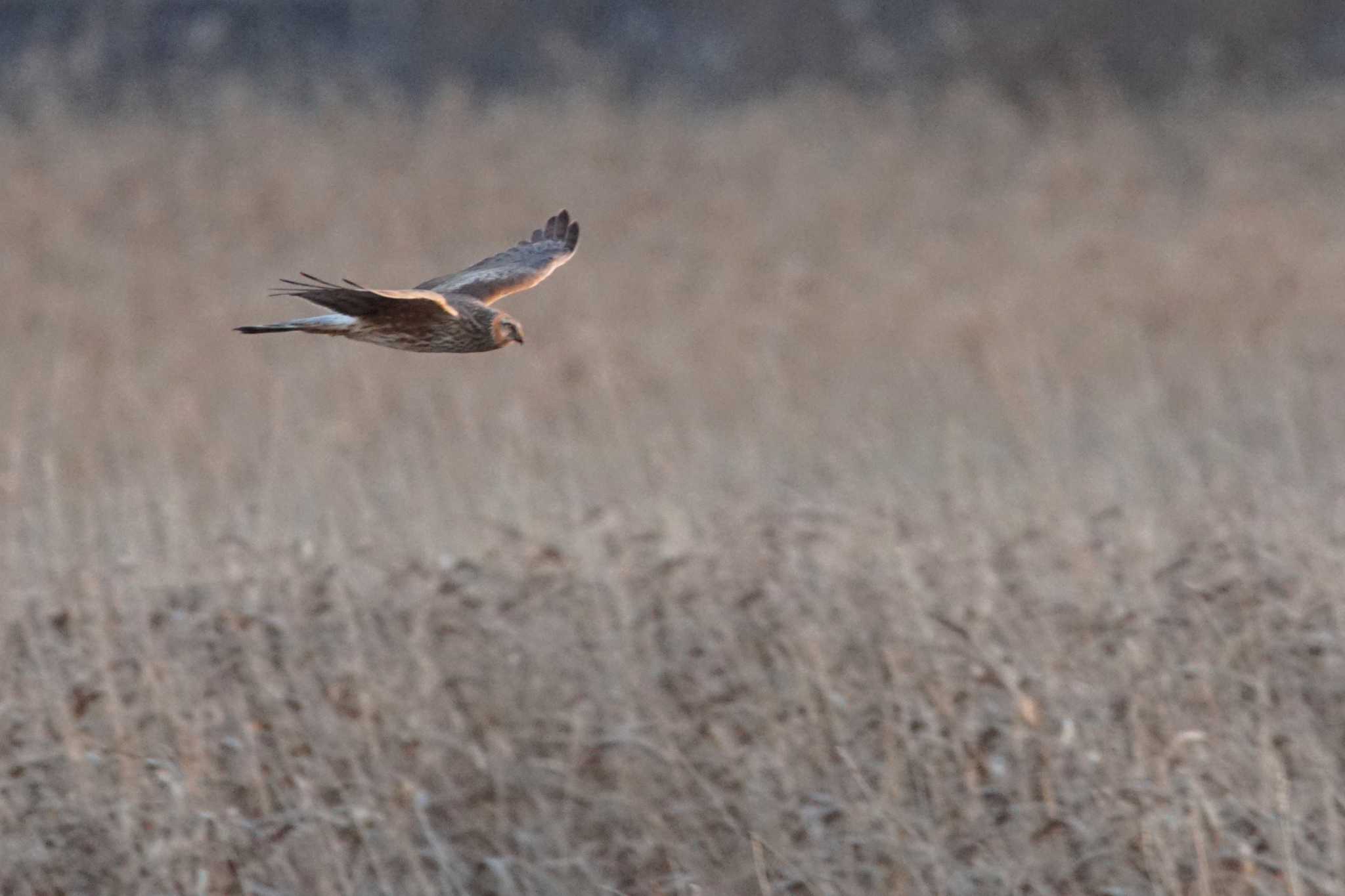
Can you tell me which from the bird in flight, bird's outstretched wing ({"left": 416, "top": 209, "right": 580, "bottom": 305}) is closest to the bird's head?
the bird in flight

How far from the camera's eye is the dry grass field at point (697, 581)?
3.53 meters

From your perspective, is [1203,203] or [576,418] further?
[1203,203]

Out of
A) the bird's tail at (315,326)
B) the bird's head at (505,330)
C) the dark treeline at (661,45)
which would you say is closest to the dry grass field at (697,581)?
the bird's head at (505,330)

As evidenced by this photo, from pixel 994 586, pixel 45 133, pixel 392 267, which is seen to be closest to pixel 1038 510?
pixel 994 586

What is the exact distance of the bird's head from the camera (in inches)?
90.1

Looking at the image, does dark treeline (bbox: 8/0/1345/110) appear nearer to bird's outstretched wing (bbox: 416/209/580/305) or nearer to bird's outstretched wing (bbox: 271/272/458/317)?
bird's outstretched wing (bbox: 416/209/580/305)

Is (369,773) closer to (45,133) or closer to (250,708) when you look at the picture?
(250,708)

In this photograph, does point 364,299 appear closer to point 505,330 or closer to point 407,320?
point 407,320

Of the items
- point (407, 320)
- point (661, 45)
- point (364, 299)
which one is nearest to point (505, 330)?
point (407, 320)

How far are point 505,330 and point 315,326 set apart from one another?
0.93 ft

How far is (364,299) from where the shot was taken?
2.09m

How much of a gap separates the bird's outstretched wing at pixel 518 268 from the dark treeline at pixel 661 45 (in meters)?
8.52

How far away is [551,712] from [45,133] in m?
8.09

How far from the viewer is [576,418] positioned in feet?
23.2
